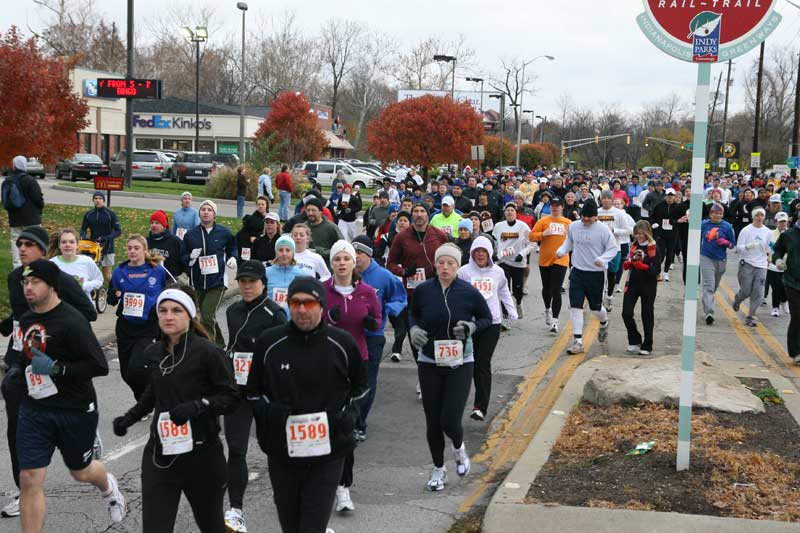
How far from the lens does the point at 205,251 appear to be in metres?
10.3

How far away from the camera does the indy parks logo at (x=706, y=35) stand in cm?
642

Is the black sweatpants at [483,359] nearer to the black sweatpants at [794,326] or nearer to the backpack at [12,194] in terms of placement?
the black sweatpants at [794,326]

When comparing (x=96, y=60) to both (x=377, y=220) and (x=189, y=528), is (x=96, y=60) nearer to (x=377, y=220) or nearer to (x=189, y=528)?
(x=377, y=220)

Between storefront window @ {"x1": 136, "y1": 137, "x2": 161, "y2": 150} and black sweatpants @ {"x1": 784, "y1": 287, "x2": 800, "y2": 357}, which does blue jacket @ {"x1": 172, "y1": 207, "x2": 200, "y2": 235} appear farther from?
storefront window @ {"x1": 136, "y1": 137, "x2": 161, "y2": 150}

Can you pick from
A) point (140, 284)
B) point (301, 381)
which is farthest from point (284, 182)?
point (301, 381)

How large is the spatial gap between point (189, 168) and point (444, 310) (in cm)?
4326

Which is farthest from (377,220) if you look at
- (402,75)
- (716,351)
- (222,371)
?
(402,75)

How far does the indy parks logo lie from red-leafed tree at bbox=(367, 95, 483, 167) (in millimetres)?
39290

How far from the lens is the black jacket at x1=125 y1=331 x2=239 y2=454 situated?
191 inches

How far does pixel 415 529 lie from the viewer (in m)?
6.08

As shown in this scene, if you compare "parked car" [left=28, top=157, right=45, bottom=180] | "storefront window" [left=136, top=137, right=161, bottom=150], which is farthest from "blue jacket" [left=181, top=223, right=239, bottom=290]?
"storefront window" [left=136, top=137, right=161, bottom=150]

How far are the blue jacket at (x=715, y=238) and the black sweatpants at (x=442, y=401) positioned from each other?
844 centimetres

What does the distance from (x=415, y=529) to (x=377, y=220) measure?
1172 cm

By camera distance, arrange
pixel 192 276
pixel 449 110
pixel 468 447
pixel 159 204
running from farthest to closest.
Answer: pixel 449 110
pixel 159 204
pixel 192 276
pixel 468 447
